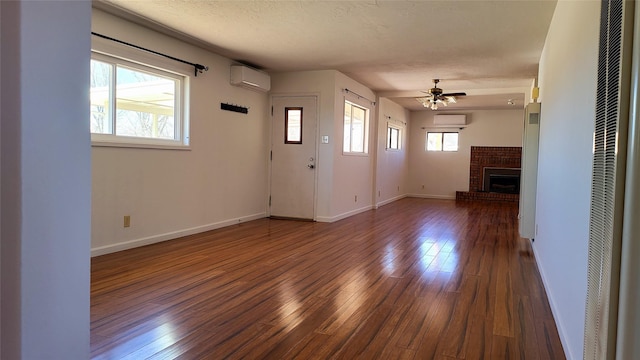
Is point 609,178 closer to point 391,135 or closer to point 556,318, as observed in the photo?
point 556,318

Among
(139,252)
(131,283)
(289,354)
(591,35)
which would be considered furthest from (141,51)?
(591,35)

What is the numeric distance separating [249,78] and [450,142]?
717cm

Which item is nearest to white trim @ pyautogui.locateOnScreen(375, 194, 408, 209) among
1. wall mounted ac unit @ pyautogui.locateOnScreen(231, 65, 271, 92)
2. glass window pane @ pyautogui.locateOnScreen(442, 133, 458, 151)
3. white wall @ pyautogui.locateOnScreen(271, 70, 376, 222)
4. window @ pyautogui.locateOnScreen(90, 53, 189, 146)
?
glass window pane @ pyautogui.locateOnScreen(442, 133, 458, 151)

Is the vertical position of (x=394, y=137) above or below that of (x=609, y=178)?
above

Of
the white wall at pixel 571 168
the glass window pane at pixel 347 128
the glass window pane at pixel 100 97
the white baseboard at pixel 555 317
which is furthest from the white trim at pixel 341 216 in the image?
the white wall at pixel 571 168

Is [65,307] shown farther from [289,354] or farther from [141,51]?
[141,51]

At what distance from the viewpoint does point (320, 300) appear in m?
2.91

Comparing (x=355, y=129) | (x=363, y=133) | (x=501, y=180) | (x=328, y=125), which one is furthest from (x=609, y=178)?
(x=501, y=180)

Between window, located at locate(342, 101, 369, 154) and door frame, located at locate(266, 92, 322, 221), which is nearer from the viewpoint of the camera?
door frame, located at locate(266, 92, 322, 221)

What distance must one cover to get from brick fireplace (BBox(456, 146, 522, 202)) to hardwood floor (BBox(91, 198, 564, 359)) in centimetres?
581

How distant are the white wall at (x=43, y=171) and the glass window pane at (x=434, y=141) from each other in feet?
36.4

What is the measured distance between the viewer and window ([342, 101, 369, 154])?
289 inches

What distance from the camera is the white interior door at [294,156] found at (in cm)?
668

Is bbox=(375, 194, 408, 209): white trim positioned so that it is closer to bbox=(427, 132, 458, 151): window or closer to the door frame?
bbox=(427, 132, 458, 151): window
